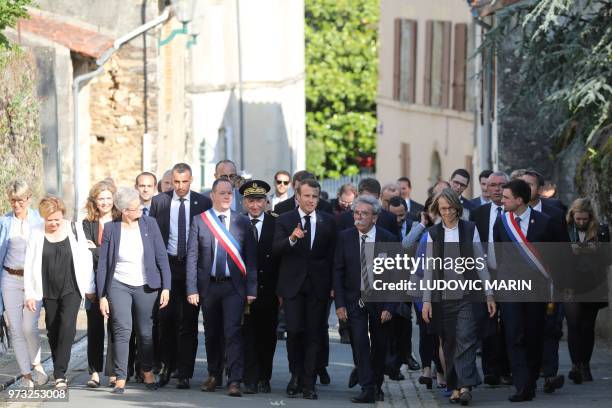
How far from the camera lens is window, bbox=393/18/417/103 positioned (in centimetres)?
4412

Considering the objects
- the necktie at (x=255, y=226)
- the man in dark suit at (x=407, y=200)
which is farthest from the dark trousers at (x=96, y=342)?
the man in dark suit at (x=407, y=200)

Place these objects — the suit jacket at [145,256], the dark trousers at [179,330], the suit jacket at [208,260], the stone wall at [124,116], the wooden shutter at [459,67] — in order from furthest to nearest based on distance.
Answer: the wooden shutter at [459,67], the stone wall at [124,116], the dark trousers at [179,330], the suit jacket at [208,260], the suit jacket at [145,256]

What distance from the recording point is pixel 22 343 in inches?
529

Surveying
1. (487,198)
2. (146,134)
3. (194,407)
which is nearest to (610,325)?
(487,198)

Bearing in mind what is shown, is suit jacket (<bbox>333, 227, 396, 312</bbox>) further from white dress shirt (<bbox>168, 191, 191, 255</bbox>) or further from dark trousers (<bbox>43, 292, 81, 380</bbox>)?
dark trousers (<bbox>43, 292, 81, 380</bbox>)

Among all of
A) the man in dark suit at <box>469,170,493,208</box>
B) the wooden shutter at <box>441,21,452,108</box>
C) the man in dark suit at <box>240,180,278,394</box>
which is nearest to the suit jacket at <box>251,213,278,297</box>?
the man in dark suit at <box>240,180,278,394</box>

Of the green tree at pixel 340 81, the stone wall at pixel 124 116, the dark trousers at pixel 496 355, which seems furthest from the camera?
the green tree at pixel 340 81

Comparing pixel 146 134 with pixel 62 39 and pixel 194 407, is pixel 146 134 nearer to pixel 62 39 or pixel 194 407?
pixel 62 39

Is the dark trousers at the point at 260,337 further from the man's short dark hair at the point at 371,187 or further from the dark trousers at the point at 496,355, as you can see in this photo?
the man's short dark hair at the point at 371,187

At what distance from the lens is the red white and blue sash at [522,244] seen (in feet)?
43.4

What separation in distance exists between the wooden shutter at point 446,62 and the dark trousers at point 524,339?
26.7 meters

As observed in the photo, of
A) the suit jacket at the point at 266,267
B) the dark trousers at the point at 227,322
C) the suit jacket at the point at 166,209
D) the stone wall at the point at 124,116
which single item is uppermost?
the stone wall at the point at 124,116

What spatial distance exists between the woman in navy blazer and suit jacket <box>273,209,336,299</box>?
961mm

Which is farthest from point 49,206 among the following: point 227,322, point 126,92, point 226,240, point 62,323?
point 126,92
